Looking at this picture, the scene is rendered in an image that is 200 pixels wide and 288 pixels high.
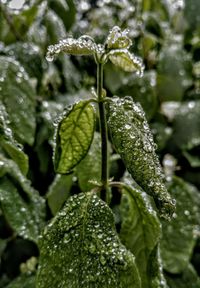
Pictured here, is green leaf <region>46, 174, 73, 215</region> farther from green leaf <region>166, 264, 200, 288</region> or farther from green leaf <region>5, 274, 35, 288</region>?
green leaf <region>166, 264, 200, 288</region>

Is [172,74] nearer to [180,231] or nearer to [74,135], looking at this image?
[180,231]

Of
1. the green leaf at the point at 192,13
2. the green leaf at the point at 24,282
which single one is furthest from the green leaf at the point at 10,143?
the green leaf at the point at 192,13

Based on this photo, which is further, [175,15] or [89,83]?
[175,15]

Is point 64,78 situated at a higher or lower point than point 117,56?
higher

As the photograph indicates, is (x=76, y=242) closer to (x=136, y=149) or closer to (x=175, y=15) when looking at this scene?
(x=136, y=149)

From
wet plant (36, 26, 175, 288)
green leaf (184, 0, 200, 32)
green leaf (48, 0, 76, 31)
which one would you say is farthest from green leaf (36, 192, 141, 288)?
green leaf (184, 0, 200, 32)

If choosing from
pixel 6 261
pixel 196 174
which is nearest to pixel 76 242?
pixel 6 261

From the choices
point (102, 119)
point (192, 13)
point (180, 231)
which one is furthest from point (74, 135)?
point (192, 13)

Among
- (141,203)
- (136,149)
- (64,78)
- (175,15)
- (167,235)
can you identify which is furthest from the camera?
(175,15)
